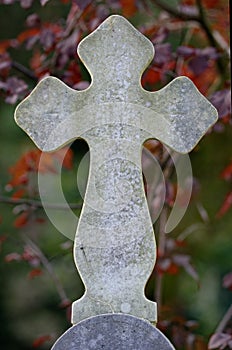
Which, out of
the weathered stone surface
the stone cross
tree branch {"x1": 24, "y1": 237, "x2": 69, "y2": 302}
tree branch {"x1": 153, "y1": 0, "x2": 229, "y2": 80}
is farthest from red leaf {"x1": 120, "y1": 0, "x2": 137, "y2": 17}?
the weathered stone surface

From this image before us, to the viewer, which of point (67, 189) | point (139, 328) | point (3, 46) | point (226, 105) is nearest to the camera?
point (139, 328)

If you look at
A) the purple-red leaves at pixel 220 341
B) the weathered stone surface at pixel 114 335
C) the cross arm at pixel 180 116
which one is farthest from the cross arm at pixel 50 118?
the purple-red leaves at pixel 220 341

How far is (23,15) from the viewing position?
15.0 feet

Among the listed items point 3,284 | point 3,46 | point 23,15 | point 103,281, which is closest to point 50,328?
point 3,284

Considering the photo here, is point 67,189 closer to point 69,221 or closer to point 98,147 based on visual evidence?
point 69,221

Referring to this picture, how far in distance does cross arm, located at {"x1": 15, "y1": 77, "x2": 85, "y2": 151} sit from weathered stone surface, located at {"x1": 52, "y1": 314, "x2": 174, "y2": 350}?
349 mm

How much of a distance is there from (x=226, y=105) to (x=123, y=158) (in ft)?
2.24

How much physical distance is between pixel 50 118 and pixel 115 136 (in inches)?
5.2

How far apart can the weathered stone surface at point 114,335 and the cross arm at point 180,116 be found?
1.14 feet

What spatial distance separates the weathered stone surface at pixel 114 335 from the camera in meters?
1.44

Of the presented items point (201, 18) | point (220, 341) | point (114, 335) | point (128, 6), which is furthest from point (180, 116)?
point (128, 6)

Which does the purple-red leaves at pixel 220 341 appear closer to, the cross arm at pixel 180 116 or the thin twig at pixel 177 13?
the cross arm at pixel 180 116

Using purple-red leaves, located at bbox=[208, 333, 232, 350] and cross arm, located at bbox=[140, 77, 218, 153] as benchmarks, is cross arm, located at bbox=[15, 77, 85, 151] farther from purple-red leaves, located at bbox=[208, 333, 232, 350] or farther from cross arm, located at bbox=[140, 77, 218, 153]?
purple-red leaves, located at bbox=[208, 333, 232, 350]

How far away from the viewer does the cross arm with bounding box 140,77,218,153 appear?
1.53 metres
